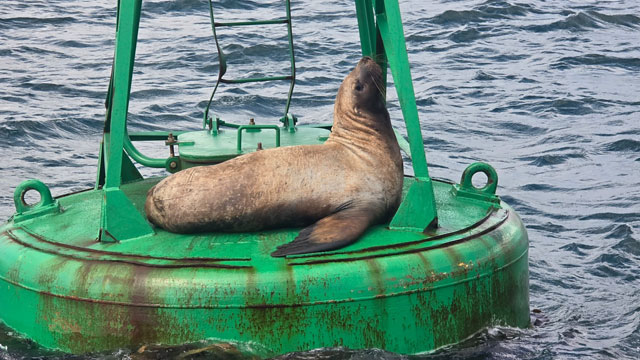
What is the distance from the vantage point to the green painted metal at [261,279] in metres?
5.08

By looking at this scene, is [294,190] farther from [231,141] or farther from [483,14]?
[483,14]

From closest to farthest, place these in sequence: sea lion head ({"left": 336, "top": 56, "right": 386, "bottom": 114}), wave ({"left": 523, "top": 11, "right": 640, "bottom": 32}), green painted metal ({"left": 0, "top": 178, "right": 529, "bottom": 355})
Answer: green painted metal ({"left": 0, "top": 178, "right": 529, "bottom": 355}) → sea lion head ({"left": 336, "top": 56, "right": 386, "bottom": 114}) → wave ({"left": 523, "top": 11, "right": 640, "bottom": 32})

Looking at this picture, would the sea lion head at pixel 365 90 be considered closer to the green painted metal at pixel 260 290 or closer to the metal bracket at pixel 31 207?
the green painted metal at pixel 260 290

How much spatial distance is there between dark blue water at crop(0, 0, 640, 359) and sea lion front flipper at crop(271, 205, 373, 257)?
21.7 inches

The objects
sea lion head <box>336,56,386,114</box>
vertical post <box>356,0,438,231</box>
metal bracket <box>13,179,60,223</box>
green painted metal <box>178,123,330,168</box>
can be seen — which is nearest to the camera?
vertical post <box>356,0,438,231</box>

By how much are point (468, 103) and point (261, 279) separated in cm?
992

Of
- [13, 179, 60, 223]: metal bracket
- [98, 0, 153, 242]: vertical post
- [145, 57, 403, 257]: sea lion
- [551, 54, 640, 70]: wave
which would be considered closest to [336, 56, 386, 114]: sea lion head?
[145, 57, 403, 257]: sea lion

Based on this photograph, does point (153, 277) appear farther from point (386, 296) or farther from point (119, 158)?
point (386, 296)

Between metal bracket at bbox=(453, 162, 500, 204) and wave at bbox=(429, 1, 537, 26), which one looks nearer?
metal bracket at bbox=(453, 162, 500, 204)

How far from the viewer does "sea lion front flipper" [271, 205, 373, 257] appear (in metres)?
5.30

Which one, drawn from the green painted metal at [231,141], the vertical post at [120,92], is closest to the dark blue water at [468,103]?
the vertical post at [120,92]

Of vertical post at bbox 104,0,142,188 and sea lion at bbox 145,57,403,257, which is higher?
vertical post at bbox 104,0,142,188

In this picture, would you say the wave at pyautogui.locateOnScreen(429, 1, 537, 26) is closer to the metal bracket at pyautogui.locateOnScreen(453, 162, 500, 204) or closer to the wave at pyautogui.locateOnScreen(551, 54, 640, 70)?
the wave at pyautogui.locateOnScreen(551, 54, 640, 70)

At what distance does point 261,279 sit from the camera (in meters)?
5.06
